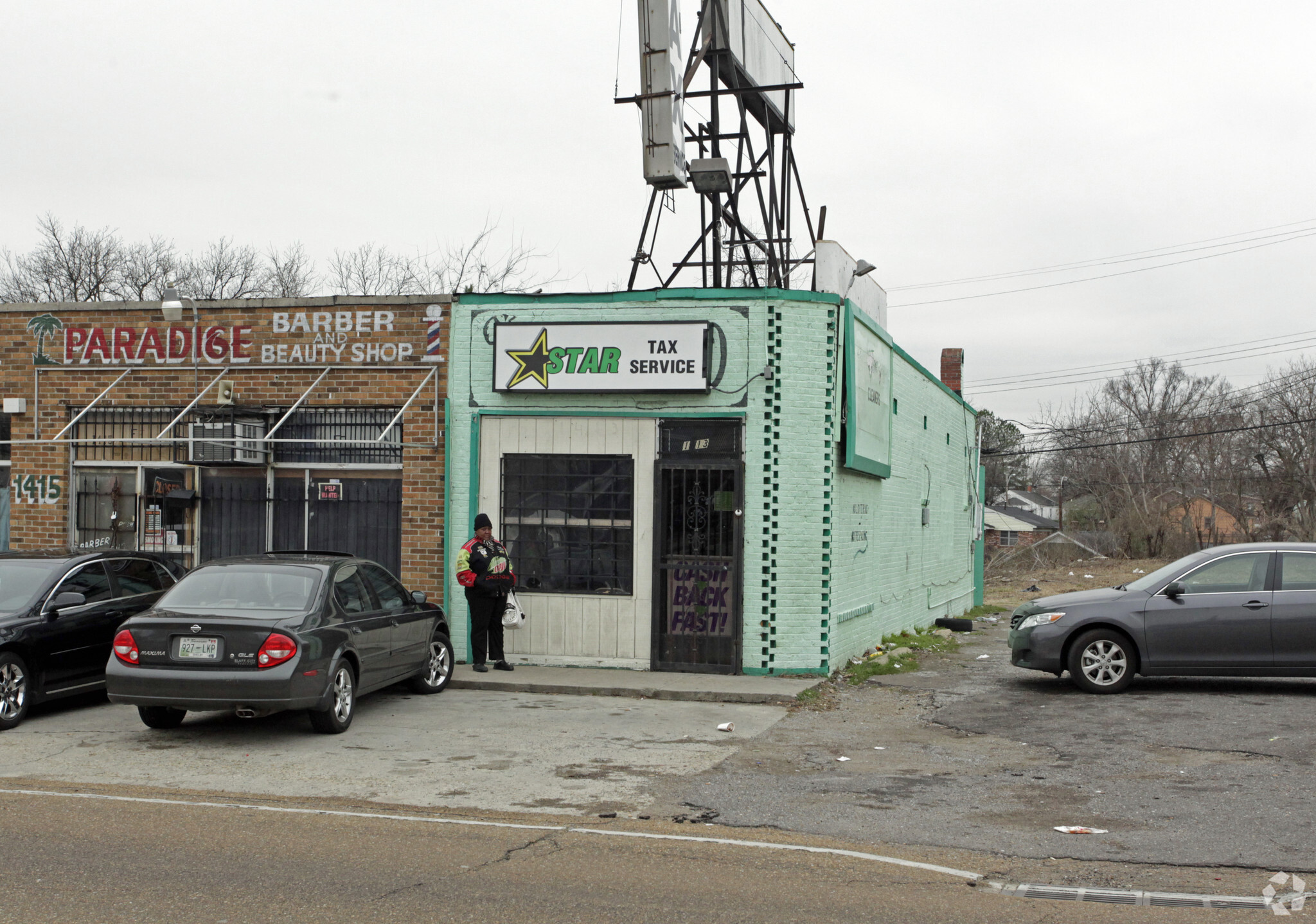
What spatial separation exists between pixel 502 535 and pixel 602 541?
124 cm

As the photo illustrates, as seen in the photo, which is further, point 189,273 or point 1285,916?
point 189,273

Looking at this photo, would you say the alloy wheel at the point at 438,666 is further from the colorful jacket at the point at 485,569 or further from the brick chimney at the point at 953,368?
the brick chimney at the point at 953,368

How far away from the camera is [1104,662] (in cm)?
1219

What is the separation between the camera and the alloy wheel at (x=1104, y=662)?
1214 cm

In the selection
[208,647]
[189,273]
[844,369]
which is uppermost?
[189,273]

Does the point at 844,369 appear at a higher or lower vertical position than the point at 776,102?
lower

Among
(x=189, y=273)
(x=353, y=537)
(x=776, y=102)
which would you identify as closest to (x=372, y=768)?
(x=353, y=537)

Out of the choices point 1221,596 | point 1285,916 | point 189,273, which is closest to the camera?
point 1285,916

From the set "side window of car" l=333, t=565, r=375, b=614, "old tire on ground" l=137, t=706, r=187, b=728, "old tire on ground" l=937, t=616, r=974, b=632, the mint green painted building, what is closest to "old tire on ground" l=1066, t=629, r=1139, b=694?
the mint green painted building

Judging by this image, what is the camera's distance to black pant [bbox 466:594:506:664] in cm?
1337

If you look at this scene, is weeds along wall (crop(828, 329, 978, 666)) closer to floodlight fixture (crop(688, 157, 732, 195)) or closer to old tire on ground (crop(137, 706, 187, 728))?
floodlight fixture (crop(688, 157, 732, 195))

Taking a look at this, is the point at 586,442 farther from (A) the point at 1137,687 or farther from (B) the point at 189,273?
(B) the point at 189,273

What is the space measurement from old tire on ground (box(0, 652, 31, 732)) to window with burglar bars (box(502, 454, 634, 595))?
5.41 m

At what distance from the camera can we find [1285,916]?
539 cm
